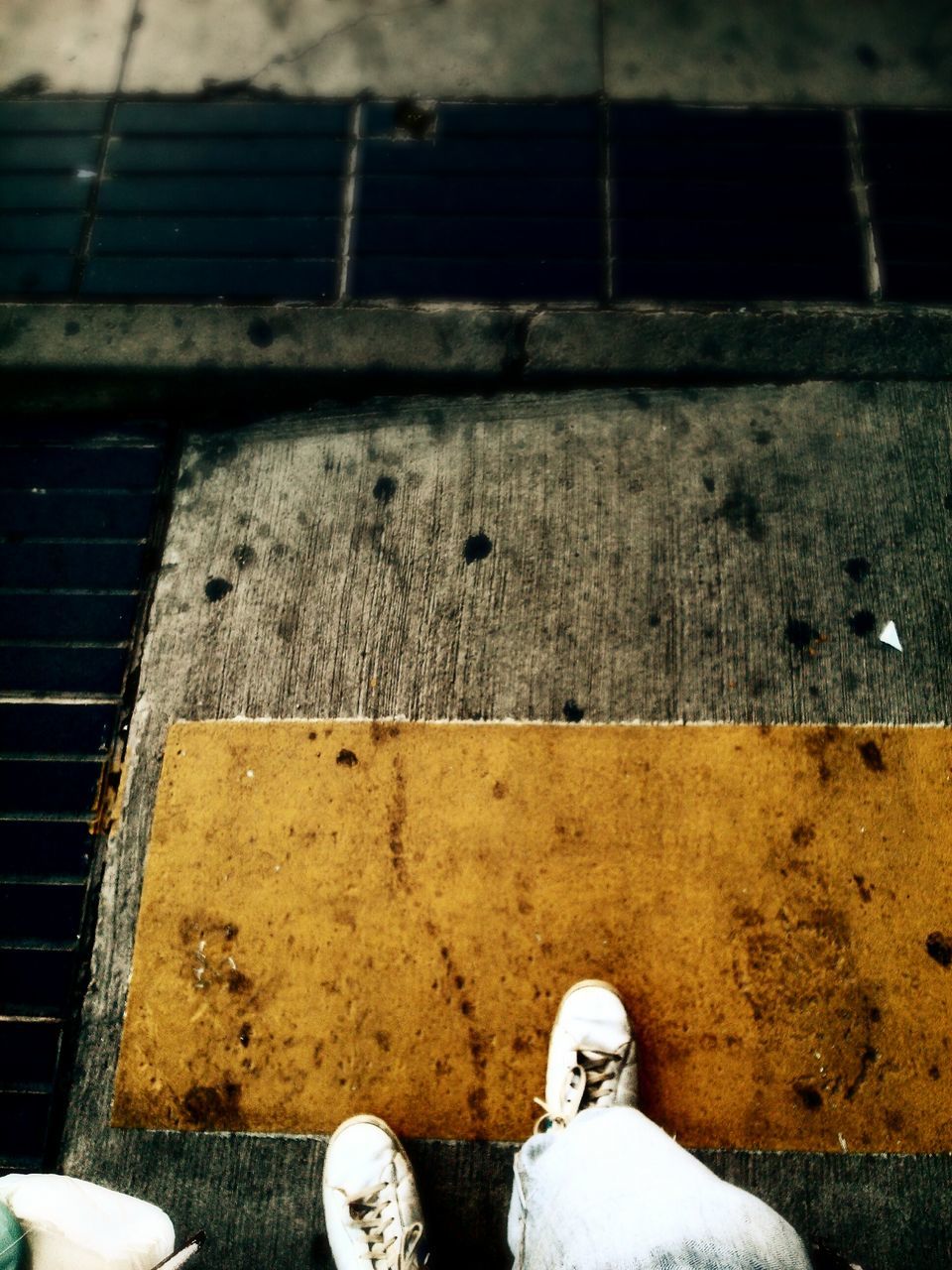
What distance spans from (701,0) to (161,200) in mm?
2177

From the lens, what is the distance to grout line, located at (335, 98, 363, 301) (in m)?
2.67

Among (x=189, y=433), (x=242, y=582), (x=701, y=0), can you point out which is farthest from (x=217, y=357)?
(x=701, y=0)

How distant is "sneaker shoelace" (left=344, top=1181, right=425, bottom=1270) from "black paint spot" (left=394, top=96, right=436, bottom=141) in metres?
3.35

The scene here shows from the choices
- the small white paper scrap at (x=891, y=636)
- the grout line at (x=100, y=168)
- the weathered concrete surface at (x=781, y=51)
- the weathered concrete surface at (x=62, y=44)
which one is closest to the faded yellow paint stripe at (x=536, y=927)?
the small white paper scrap at (x=891, y=636)

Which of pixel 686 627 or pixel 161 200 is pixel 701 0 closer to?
pixel 161 200

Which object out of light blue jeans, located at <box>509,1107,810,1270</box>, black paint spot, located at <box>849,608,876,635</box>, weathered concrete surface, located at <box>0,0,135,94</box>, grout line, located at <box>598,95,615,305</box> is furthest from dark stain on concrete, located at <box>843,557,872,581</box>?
weathered concrete surface, located at <box>0,0,135,94</box>

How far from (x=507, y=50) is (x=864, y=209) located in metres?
1.44

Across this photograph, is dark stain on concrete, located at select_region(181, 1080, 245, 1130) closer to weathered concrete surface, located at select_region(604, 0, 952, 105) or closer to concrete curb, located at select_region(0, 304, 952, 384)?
concrete curb, located at select_region(0, 304, 952, 384)

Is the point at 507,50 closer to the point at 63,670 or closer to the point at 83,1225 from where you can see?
the point at 63,670

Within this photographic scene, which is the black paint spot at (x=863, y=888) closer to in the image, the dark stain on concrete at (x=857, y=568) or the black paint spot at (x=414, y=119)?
the dark stain on concrete at (x=857, y=568)

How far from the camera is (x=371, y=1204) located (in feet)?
6.34

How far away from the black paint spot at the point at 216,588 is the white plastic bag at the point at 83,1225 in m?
1.59

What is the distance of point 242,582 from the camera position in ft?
7.99

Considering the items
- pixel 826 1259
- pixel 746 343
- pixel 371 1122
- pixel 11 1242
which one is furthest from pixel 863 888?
pixel 11 1242
